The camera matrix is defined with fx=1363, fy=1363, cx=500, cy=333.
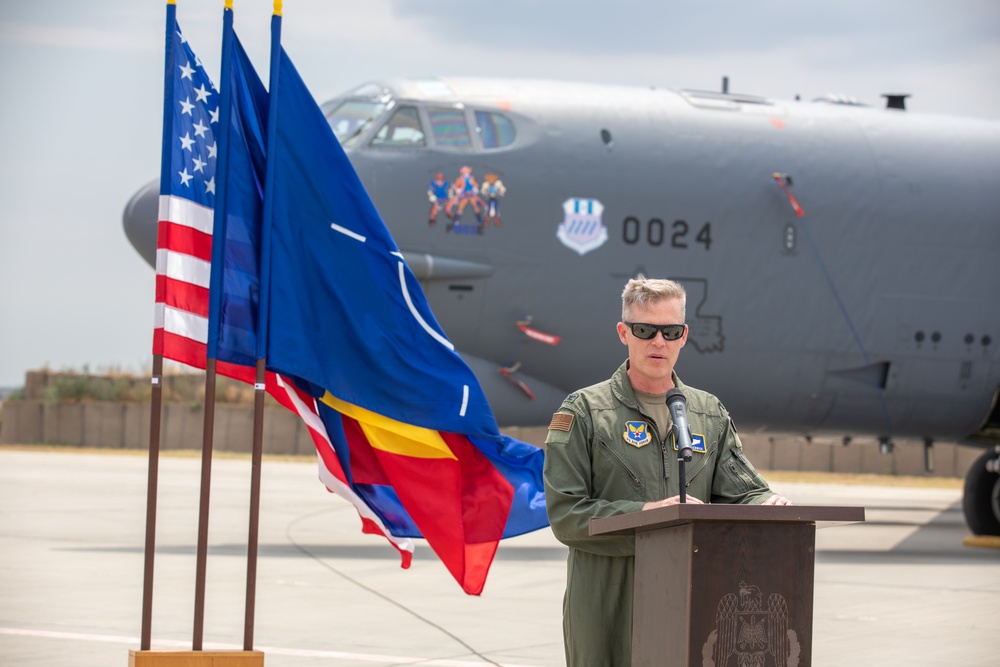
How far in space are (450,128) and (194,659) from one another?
7321 mm

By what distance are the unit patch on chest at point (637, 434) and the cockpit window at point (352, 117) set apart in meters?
8.23

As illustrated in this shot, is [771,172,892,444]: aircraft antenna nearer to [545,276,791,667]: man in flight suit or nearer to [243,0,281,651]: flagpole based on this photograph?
[243,0,281,651]: flagpole

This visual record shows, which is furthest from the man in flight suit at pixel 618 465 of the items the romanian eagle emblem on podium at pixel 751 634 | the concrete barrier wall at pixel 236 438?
the concrete barrier wall at pixel 236 438

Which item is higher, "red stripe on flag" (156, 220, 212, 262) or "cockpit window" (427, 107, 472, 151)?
"cockpit window" (427, 107, 472, 151)

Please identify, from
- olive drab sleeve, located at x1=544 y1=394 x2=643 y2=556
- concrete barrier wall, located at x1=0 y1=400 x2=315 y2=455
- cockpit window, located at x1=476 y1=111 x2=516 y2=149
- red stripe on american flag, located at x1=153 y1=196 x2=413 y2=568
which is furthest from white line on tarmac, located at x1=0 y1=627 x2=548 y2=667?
concrete barrier wall, located at x1=0 y1=400 x2=315 y2=455

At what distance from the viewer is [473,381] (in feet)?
22.4

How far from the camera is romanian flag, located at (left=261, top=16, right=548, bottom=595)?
6.33 meters

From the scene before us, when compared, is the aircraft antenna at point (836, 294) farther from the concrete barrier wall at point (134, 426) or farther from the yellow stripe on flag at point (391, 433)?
the concrete barrier wall at point (134, 426)

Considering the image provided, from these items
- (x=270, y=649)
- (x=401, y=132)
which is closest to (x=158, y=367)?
(x=270, y=649)

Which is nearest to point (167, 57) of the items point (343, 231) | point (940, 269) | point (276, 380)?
point (343, 231)

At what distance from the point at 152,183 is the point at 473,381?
5.75m

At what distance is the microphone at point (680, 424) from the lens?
12.3ft

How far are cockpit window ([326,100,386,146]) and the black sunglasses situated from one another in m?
8.21

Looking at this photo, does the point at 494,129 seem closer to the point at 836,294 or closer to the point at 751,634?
the point at 836,294
